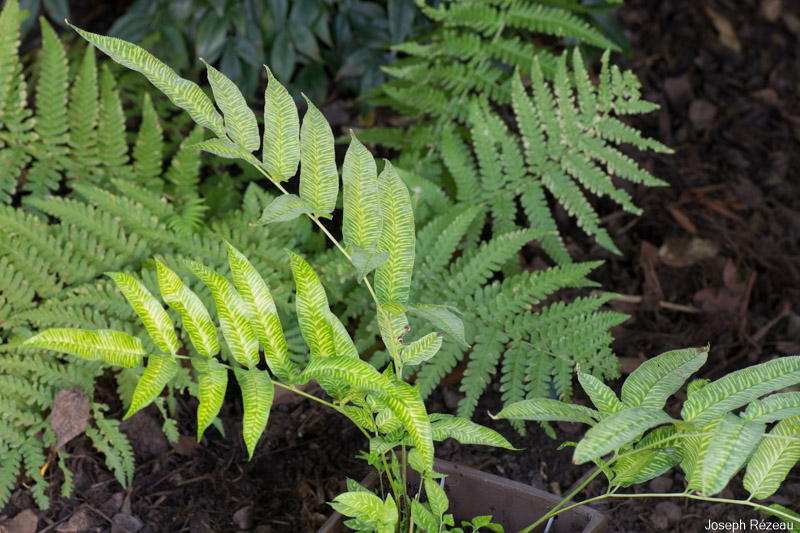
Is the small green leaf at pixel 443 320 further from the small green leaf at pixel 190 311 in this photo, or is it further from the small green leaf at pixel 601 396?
the small green leaf at pixel 190 311

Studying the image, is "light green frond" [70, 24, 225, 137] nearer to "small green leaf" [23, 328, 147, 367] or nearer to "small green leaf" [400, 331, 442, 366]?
"small green leaf" [23, 328, 147, 367]

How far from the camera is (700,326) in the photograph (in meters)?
2.38

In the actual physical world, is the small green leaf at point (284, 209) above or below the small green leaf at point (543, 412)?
above

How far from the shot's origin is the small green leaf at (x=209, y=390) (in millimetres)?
1157

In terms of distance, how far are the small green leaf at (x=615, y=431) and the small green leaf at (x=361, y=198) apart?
18.1 inches

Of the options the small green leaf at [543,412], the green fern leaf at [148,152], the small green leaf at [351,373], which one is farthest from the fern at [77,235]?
the small green leaf at [543,412]

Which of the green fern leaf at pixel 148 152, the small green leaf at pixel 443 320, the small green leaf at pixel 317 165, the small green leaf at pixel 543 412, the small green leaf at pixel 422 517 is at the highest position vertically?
the small green leaf at pixel 317 165

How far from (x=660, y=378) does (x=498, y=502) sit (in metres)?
0.51

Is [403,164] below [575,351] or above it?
above

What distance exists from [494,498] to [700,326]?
3.89ft

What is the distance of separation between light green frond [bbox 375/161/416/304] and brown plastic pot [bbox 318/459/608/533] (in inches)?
18.7

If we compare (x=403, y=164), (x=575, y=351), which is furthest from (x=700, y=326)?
(x=403, y=164)

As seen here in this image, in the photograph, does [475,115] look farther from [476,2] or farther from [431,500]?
[431,500]

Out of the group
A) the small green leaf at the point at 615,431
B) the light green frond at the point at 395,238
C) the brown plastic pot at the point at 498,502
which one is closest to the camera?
the small green leaf at the point at 615,431
